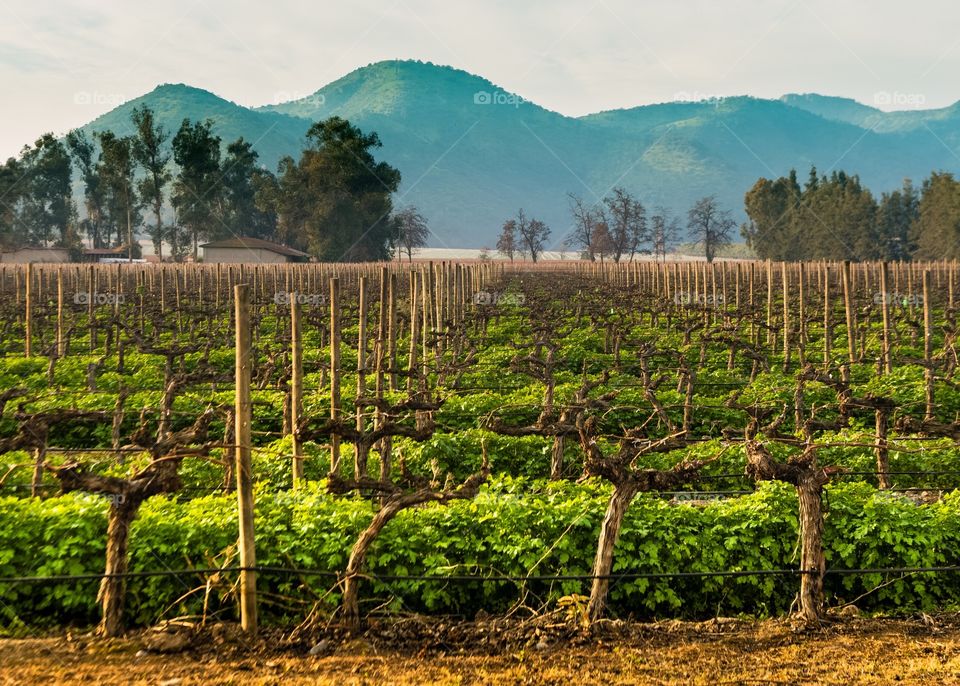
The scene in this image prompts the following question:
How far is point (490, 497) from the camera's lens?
965 cm

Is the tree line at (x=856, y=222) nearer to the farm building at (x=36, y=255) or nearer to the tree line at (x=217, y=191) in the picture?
the tree line at (x=217, y=191)

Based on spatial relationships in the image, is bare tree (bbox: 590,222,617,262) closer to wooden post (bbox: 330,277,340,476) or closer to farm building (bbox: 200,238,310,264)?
farm building (bbox: 200,238,310,264)

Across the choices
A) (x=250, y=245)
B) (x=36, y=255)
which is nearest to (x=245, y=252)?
(x=250, y=245)

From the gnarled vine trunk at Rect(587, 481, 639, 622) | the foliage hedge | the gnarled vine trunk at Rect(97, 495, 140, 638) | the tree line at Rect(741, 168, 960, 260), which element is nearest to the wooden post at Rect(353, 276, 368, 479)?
the foliage hedge

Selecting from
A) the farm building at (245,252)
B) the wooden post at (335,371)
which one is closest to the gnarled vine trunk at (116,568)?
the wooden post at (335,371)

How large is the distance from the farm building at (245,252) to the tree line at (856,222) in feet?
174

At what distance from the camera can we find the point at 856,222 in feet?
290

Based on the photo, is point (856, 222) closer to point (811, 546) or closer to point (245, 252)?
point (245, 252)

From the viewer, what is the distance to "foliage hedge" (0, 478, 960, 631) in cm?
812

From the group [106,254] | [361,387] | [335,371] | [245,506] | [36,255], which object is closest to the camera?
[245,506]

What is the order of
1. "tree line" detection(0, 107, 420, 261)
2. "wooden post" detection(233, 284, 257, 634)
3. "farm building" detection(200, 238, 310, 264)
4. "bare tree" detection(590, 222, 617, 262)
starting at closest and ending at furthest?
"wooden post" detection(233, 284, 257, 634) < "tree line" detection(0, 107, 420, 261) < "farm building" detection(200, 238, 310, 264) < "bare tree" detection(590, 222, 617, 262)

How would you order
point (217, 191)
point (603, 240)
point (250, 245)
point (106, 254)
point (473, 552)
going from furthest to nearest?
point (603, 240) → point (106, 254) → point (217, 191) → point (250, 245) → point (473, 552)

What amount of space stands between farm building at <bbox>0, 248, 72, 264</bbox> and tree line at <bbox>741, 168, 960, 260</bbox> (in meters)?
81.4

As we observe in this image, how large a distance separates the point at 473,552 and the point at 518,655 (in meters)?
1.59
